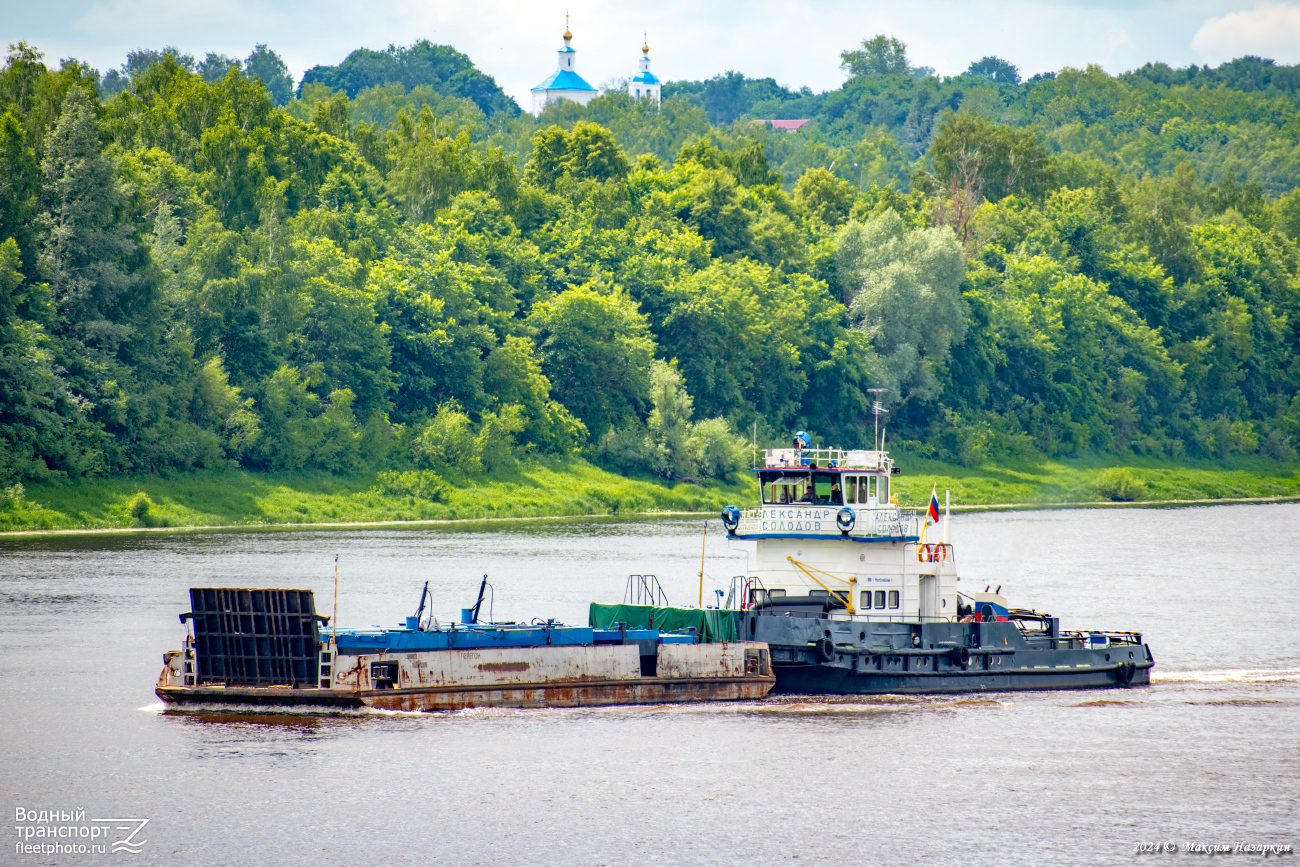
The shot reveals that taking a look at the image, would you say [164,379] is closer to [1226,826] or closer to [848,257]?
[848,257]

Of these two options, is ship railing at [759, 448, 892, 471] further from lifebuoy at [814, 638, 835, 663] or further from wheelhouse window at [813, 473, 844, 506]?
lifebuoy at [814, 638, 835, 663]

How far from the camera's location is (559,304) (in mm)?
114500

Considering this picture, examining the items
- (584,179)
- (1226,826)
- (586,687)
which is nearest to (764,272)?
(584,179)

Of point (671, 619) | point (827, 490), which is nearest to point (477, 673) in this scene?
point (671, 619)

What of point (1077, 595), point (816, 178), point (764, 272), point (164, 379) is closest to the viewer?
point (1077, 595)

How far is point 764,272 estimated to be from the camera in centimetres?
12925

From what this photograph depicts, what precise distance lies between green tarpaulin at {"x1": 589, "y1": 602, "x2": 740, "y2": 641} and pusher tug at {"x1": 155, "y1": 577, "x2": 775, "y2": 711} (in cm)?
176

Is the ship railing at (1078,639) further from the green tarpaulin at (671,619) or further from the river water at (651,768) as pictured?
the green tarpaulin at (671,619)

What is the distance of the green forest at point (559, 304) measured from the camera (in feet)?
294

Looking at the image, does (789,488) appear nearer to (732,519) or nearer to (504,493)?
(732,519)

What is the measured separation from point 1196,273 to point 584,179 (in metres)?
61.1

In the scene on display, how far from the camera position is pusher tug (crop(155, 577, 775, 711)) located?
38.7m

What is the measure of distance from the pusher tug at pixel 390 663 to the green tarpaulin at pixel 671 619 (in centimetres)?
176

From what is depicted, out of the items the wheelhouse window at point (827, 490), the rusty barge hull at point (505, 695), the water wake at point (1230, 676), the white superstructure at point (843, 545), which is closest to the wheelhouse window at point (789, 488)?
the white superstructure at point (843, 545)
